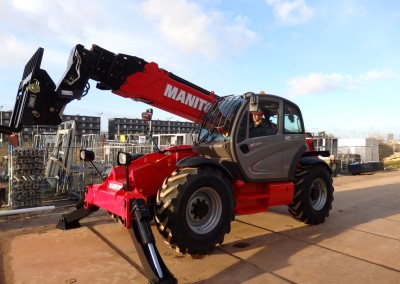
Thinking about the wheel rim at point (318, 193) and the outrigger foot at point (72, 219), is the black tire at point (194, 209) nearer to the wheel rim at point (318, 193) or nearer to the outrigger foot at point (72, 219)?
the outrigger foot at point (72, 219)

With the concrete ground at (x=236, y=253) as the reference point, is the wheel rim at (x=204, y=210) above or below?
above

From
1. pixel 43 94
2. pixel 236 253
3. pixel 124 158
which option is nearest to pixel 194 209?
pixel 236 253

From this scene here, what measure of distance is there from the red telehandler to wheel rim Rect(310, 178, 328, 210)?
0.07 feet

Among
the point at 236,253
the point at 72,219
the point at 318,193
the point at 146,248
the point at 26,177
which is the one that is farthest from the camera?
the point at 26,177

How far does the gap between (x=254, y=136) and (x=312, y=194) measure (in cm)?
210

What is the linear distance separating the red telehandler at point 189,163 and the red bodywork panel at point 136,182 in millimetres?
17

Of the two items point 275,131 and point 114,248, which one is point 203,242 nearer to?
point 114,248

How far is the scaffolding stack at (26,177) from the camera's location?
914 centimetres

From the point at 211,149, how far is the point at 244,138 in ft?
2.02

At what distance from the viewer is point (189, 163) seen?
5.30 meters

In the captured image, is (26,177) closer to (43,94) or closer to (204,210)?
(43,94)

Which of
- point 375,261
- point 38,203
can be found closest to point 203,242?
point 375,261

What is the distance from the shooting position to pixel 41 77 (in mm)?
5355

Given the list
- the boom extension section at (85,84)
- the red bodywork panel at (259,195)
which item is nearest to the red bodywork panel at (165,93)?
the boom extension section at (85,84)
